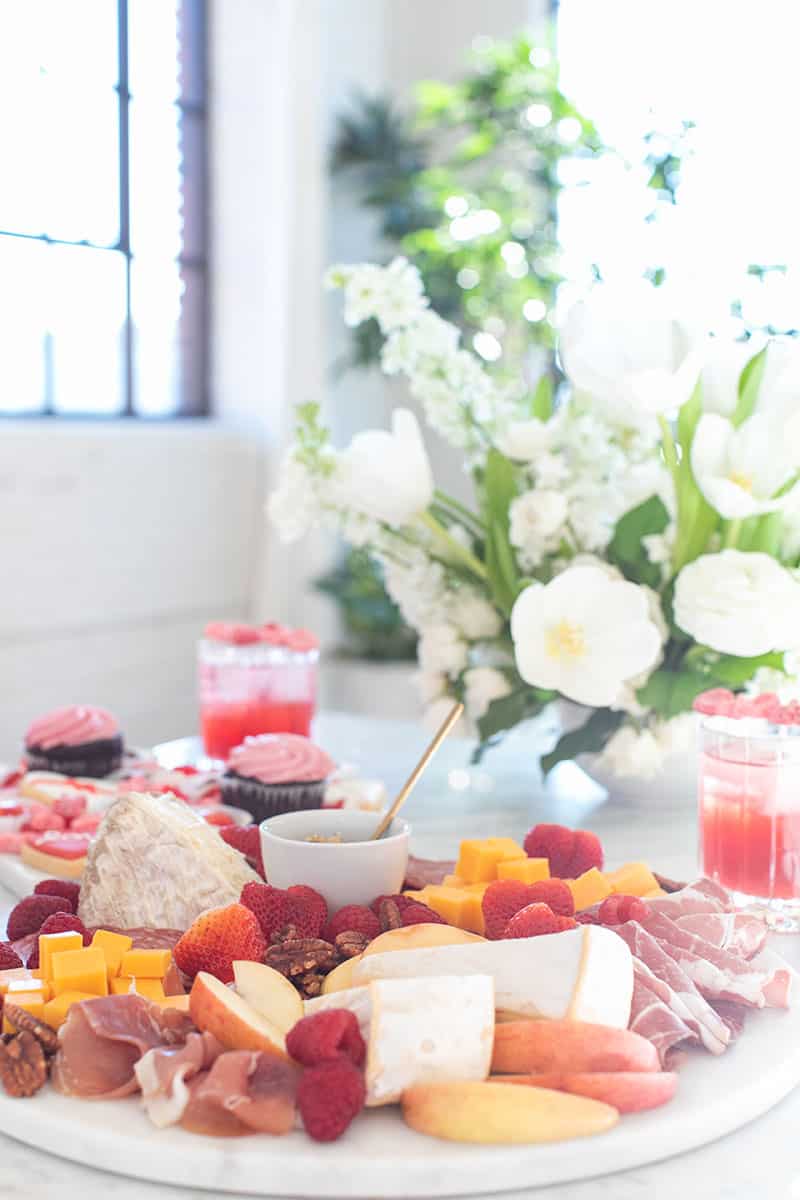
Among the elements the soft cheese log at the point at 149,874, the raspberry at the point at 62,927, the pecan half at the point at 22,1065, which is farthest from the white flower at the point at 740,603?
the pecan half at the point at 22,1065

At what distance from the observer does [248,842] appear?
1204mm

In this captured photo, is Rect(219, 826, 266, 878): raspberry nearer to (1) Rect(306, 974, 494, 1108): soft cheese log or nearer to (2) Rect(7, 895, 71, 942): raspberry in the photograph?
(2) Rect(7, 895, 71, 942): raspberry

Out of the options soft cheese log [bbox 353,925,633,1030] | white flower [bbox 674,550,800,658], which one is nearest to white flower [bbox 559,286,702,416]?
white flower [bbox 674,550,800,658]

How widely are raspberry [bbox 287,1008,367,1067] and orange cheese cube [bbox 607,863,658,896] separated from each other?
378mm

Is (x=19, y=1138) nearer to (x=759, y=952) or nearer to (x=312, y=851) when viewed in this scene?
(x=312, y=851)

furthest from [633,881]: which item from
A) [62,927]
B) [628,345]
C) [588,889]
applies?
[628,345]

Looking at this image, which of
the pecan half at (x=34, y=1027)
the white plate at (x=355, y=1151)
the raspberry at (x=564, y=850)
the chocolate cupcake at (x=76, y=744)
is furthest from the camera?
the chocolate cupcake at (x=76, y=744)

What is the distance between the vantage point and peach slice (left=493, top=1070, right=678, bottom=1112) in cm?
76

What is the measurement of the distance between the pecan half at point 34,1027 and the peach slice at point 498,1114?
0.22 m

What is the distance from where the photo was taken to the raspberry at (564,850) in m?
1.17

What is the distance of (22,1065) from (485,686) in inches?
31.8

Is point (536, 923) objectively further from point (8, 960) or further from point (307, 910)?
point (8, 960)

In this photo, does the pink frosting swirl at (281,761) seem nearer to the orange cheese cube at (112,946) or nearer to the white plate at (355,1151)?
the orange cheese cube at (112,946)

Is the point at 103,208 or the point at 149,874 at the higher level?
the point at 103,208
